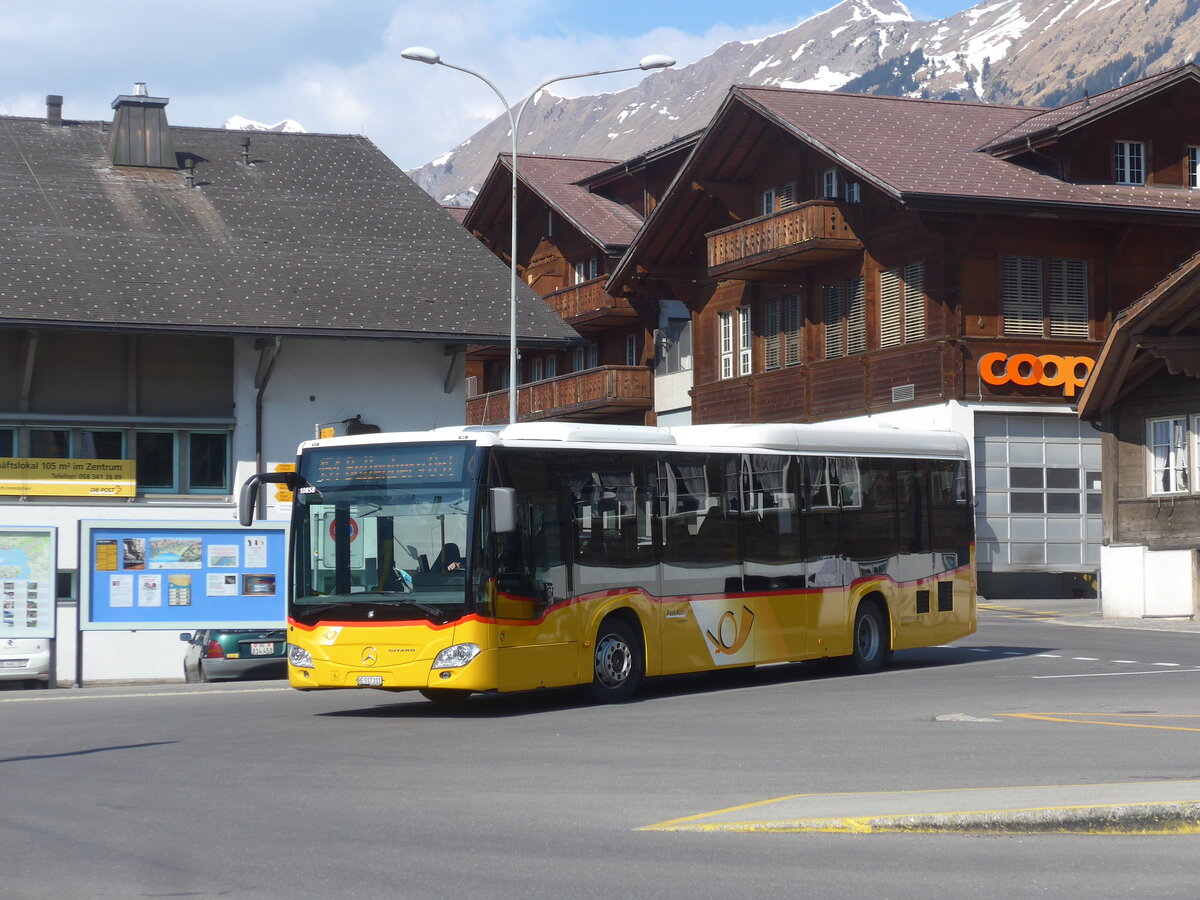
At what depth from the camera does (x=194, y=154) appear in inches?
1395

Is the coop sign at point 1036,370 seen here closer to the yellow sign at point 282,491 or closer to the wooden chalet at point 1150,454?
the wooden chalet at point 1150,454

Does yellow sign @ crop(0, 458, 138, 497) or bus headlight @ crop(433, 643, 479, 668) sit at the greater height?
yellow sign @ crop(0, 458, 138, 497)

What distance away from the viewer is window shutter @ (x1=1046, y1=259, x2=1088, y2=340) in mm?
39500

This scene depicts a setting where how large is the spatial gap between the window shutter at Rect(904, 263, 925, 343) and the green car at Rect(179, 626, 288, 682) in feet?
67.7

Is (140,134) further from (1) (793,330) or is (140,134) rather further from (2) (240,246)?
(1) (793,330)

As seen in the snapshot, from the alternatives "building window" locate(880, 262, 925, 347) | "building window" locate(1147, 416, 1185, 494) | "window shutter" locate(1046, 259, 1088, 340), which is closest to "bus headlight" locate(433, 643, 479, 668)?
"building window" locate(1147, 416, 1185, 494)

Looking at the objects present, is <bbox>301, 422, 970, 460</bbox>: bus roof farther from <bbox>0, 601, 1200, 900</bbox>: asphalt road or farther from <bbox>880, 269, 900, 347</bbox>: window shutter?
<bbox>880, 269, 900, 347</bbox>: window shutter

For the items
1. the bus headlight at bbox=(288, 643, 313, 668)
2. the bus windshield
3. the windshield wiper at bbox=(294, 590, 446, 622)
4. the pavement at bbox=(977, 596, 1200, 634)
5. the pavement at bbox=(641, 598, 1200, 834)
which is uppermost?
the bus windshield

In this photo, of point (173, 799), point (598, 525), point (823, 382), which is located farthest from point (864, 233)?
point (173, 799)

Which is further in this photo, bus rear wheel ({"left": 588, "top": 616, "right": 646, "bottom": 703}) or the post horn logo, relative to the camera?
the post horn logo

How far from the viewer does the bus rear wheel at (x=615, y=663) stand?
56.0 ft

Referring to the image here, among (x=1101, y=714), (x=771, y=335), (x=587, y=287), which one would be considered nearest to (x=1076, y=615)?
(x=771, y=335)

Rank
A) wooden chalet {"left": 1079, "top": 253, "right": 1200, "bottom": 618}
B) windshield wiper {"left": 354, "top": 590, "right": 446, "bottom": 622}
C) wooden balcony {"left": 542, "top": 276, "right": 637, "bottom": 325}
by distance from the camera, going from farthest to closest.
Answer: wooden balcony {"left": 542, "top": 276, "right": 637, "bottom": 325} < wooden chalet {"left": 1079, "top": 253, "right": 1200, "bottom": 618} < windshield wiper {"left": 354, "top": 590, "right": 446, "bottom": 622}

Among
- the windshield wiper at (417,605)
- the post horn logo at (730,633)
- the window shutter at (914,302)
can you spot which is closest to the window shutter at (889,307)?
the window shutter at (914,302)
